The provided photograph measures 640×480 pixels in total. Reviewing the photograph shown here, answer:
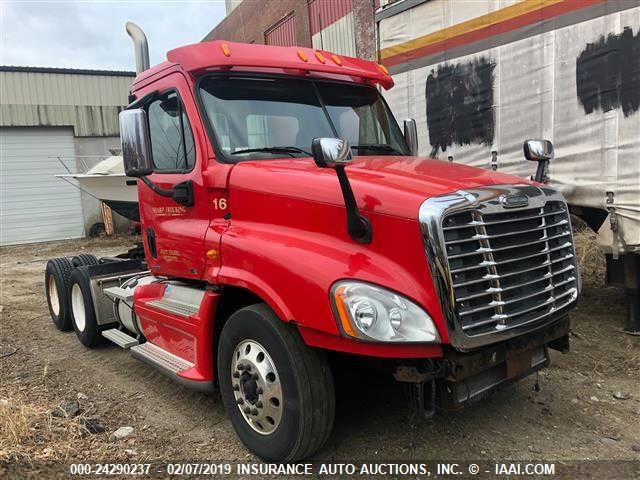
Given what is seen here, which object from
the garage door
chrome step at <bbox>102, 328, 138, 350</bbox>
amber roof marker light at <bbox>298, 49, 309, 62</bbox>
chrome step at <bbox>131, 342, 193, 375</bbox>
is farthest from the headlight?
the garage door

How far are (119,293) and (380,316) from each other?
3.44 meters

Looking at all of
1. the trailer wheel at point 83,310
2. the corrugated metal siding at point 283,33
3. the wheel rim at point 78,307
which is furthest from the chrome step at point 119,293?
the corrugated metal siding at point 283,33

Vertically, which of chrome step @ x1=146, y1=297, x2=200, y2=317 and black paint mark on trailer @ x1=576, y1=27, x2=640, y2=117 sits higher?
black paint mark on trailer @ x1=576, y1=27, x2=640, y2=117

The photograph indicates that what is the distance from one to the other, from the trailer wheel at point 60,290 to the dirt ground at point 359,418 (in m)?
1.03

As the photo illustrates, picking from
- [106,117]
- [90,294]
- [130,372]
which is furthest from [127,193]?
[106,117]

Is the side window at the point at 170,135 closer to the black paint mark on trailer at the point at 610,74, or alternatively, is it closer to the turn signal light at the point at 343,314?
the turn signal light at the point at 343,314

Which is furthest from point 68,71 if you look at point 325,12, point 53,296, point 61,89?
point 53,296

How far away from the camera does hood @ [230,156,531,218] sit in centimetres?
275

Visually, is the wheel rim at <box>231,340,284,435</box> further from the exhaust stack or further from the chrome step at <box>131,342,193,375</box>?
the exhaust stack

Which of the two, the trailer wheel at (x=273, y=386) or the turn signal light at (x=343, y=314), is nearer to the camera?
the turn signal light at (x=343, y=314)

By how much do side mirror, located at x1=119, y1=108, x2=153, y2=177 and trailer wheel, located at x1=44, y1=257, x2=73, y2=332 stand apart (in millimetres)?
3060

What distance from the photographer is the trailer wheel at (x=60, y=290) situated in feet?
20.5

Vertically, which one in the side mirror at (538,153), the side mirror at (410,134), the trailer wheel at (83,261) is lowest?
the trailer wheel at (83,261)

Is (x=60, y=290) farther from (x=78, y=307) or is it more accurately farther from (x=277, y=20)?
(x=277, y=20)
